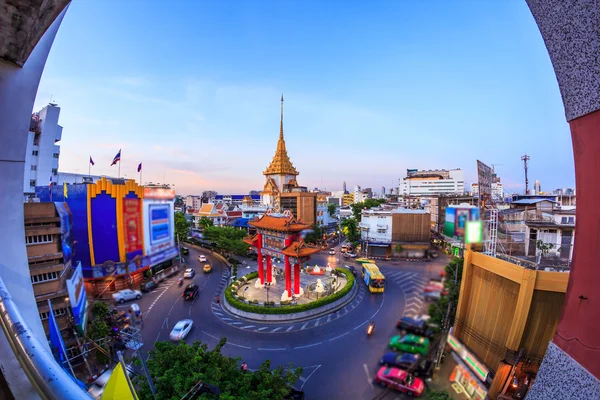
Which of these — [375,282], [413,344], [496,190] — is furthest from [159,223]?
[496,190]

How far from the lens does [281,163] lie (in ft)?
136

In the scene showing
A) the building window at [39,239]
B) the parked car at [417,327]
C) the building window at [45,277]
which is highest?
the building window at [39,239]

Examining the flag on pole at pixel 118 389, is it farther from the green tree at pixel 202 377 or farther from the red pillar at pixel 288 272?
the red pillar at pixel 288 272

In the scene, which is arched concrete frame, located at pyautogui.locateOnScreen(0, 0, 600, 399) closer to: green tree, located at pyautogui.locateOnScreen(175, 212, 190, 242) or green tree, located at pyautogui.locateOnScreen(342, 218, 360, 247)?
green tree, located at pyautogui.locateOnScreen(175, 212, 190, 242)

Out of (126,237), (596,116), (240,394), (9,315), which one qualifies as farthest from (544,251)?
(126,237)

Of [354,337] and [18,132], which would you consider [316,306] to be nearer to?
[354,337]

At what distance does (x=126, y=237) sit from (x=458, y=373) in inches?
773

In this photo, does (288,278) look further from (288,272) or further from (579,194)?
(579,194)

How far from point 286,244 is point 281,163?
26.7 m

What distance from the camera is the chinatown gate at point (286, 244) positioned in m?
15.6

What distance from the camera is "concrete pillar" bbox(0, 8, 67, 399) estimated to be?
341 centimetres

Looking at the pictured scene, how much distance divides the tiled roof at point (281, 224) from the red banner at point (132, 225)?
8481 millimetres

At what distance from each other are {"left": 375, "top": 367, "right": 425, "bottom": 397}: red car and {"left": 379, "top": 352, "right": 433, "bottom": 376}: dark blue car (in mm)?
225

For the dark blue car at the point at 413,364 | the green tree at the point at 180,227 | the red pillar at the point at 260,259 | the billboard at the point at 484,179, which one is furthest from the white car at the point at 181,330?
the green tree at the point at 180,227
